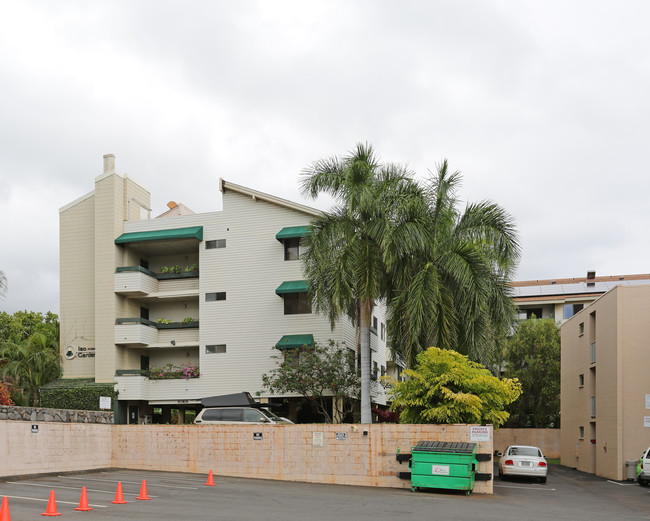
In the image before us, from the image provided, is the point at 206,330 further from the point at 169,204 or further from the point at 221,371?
the point at 169,204

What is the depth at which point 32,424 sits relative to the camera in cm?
2370

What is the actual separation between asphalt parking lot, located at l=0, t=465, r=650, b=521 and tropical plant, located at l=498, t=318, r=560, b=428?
92.5 feet

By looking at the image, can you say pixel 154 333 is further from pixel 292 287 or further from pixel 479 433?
pixel 479 433

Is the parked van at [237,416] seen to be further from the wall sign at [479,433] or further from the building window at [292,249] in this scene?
the building window at [292,249]

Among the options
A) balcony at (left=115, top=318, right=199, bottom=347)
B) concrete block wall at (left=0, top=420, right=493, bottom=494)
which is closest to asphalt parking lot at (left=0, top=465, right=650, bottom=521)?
concrete block wall at (left=0, top=420, right=493, bottom=494)

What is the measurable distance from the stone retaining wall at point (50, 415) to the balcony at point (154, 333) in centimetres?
920

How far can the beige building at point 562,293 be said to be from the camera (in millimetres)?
71188

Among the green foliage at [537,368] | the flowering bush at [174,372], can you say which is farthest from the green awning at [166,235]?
the green foliage at [537,368]

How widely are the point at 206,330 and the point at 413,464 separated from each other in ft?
59.6

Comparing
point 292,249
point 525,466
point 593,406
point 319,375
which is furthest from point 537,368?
point 525,466

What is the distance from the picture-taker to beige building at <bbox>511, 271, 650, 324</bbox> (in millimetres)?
71188

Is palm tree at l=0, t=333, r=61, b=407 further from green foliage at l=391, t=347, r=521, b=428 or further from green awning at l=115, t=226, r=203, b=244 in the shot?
green foliage at l=391, t=347, r=521, b=428

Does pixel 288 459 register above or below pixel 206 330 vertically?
below

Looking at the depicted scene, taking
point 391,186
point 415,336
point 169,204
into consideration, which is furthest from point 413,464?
point 169,204
